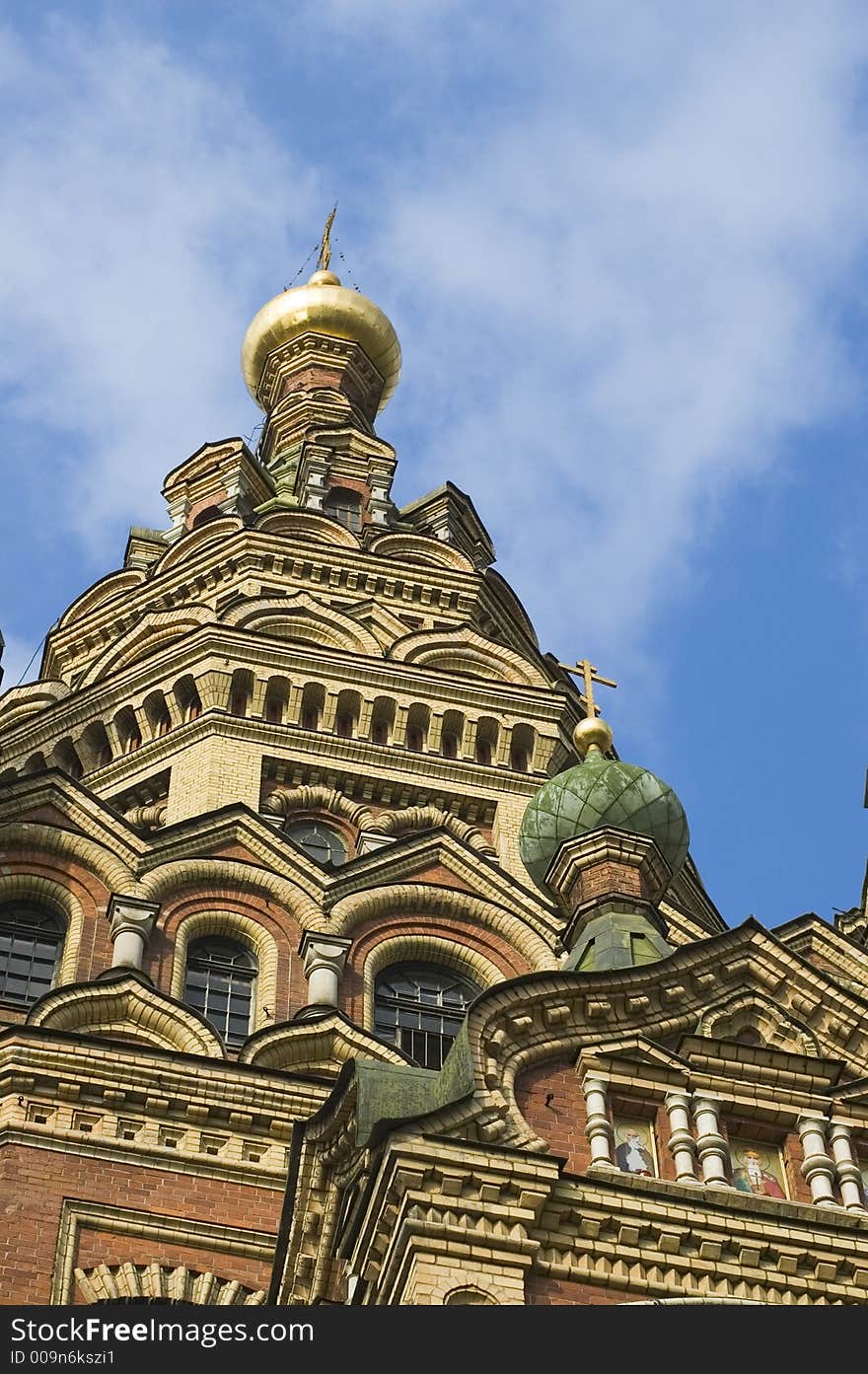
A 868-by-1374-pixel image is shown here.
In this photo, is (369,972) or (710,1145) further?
(369,972)

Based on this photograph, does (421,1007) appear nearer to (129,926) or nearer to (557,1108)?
(129,926)

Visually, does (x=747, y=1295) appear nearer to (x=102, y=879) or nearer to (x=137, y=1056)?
(x=137, y=1056)

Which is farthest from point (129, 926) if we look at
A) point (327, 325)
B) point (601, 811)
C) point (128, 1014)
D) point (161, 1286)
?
point (327, 325)

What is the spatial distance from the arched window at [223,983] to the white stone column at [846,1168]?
6.07 metres

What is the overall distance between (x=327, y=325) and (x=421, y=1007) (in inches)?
853

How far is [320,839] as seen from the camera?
22.2m

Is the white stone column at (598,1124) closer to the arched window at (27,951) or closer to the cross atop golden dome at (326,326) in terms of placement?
the arched window at (27,951)

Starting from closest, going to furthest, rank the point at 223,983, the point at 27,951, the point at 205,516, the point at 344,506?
the point at 223,983 < the point at 27,951 < the point at 205,516 < the point at 344,506

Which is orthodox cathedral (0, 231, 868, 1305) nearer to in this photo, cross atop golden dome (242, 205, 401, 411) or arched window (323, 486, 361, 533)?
arched window (323, 486, 361, 533)

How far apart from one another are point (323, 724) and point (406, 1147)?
42.8ft

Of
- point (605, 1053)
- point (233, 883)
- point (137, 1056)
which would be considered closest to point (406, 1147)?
point (605, 1053)

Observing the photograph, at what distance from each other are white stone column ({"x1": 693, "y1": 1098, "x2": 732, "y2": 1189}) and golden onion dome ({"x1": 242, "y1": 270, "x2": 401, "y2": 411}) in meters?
27.0

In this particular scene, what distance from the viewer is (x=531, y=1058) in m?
11.9

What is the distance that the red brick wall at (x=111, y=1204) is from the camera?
1407cm
